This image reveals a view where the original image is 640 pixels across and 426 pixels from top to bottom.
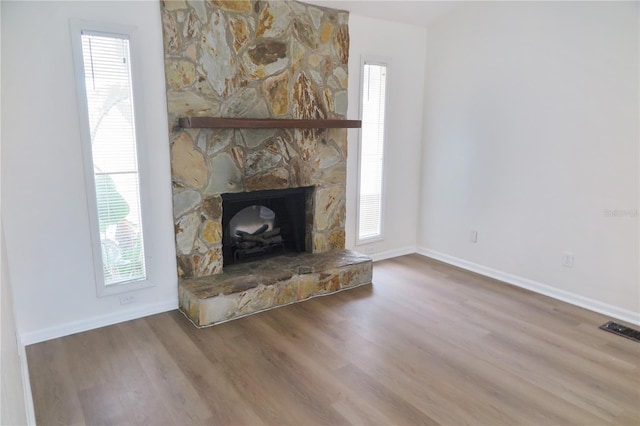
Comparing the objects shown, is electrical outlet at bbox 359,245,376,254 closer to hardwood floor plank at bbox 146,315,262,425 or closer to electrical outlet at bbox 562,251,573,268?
electrical outlet at bbox 562,251,573,268

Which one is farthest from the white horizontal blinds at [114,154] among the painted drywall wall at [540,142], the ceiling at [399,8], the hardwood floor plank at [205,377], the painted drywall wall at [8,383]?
the painted drywall wall at [540,142]

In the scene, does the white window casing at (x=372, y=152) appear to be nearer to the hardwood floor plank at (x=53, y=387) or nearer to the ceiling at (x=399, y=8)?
the ceiling at (x=399, y=8)

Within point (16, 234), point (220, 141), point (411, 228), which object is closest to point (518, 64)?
point (411, 228)

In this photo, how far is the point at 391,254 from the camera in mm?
4746

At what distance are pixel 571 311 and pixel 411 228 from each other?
190 cm

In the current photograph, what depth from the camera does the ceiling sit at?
3.73 meters

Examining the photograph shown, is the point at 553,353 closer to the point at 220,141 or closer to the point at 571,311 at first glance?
the point at 571,311

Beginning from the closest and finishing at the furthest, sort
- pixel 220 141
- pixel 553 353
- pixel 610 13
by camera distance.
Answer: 1. pixel 553 353
2. pixel 610 13
3. pixel 220 141

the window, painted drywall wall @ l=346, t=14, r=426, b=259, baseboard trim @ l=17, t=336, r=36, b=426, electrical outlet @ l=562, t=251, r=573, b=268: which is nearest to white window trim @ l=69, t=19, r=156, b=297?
the window

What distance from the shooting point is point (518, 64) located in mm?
3684

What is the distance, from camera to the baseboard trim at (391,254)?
4.62 meters

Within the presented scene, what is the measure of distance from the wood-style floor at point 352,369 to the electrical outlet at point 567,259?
351mm

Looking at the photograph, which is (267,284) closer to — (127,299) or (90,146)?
(127,299)

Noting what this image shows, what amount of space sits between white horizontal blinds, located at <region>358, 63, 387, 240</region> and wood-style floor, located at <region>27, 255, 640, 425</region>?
123cm
